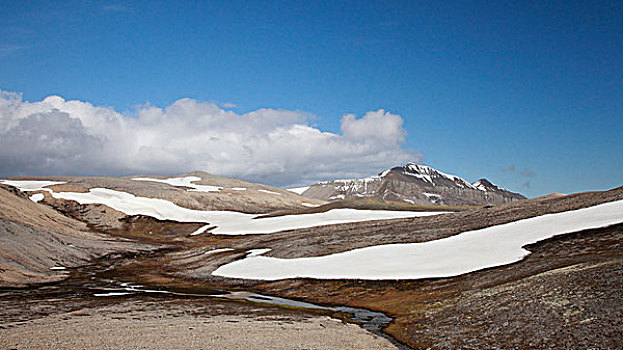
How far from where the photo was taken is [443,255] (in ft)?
136

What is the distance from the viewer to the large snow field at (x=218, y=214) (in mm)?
96750

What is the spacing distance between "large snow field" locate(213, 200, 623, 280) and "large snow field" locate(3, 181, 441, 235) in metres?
41.7

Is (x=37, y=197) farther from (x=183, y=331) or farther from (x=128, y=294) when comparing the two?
(x=183, y=331)

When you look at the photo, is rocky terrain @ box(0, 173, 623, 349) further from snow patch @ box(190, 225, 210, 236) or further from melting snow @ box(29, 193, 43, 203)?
melting snow @ box(29, 193, 43, 203)

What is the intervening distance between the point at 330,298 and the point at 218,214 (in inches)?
3657

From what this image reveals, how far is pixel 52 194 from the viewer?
134500 mm

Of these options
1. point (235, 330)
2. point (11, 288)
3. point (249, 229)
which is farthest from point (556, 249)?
point (249, 229)

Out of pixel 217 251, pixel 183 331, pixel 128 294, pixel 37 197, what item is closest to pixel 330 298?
pixel 183 331

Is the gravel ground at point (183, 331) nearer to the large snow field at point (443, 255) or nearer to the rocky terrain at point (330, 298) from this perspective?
the rocky terrain at point (330, 298)

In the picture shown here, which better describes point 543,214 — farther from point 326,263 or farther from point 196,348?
point 196,348

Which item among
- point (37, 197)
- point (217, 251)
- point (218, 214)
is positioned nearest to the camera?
point (217, 251)

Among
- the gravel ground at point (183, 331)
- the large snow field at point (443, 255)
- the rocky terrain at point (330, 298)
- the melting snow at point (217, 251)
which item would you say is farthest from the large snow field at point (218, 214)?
the gravel ground at point (183, 331)

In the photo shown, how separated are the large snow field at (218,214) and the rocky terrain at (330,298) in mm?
28704

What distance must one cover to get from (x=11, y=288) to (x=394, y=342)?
3593 cm
